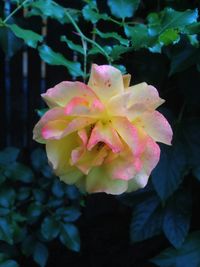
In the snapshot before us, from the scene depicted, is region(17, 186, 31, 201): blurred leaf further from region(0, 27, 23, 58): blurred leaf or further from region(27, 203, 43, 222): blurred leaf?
region(0, 27, 23, 58): blurred leaf

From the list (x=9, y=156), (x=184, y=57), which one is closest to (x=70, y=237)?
(x=9, y=156)

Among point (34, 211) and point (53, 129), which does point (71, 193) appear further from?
point (53, 129)

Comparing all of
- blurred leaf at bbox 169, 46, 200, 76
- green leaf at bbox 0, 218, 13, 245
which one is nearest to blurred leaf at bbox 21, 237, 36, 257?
green leaf at bbox 0, 218, 13, 245

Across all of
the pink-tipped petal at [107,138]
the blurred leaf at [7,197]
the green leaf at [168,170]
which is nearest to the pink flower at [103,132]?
the pink-tipped petal at [107,138]

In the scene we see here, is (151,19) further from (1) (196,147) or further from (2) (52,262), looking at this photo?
(2) (52,262)

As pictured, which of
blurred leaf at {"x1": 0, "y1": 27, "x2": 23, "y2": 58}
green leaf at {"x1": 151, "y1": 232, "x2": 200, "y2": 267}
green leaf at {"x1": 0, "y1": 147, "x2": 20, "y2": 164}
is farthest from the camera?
green leaf at {"x1": 0, "y1": 147, "x2": 20, "y2": 164}

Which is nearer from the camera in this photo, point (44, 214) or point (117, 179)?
point (117, 179)

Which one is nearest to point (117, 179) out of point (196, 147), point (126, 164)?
point (126, 164)
